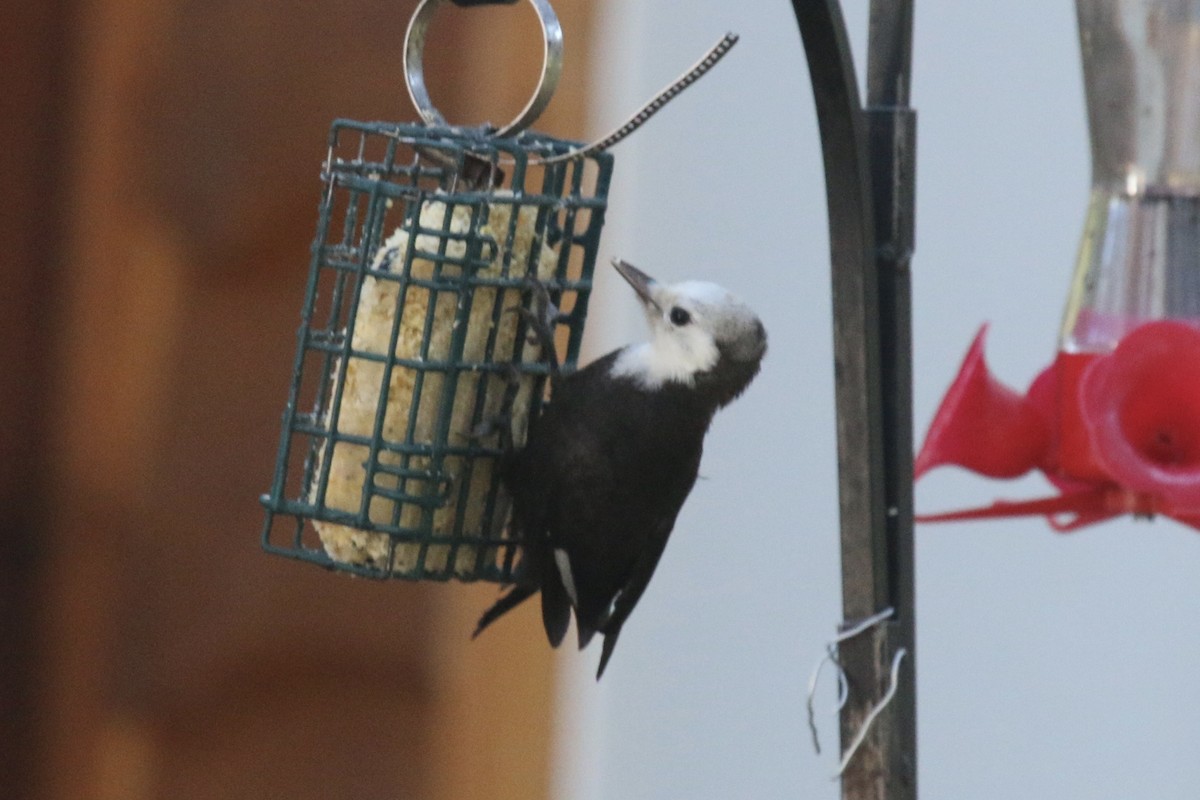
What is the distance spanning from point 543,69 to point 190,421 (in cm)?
144

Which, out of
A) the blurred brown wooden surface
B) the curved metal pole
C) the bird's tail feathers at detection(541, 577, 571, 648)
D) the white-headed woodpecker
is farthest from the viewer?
the blurred brown wooden surface

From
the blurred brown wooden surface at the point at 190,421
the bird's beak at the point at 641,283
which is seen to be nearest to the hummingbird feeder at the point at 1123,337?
the bird's beak at the point at 641,283

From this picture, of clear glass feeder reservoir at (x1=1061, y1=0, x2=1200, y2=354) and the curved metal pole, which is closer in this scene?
the curved metal pole

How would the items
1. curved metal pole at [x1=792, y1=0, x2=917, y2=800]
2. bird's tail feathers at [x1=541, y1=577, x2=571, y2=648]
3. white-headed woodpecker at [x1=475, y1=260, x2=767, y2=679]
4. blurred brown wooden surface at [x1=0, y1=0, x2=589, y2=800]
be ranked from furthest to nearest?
1. blurred brown wooden surface at [x1=0, y1=0, x2=589, y2=800]
2. bird's tail feathers at [x1=541, y1=577, x2=571, y2=648]
3. white-headed woodpecker at [x1=475, y1=260, x2=767, y2=679]
4. curved metal pole at [x1=792, y1=0, x2=917, y2=800]

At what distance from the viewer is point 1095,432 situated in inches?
62.5

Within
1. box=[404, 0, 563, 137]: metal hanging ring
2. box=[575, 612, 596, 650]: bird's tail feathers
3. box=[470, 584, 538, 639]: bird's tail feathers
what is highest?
box=[404, 0, 563, 137]: metal hanging ring

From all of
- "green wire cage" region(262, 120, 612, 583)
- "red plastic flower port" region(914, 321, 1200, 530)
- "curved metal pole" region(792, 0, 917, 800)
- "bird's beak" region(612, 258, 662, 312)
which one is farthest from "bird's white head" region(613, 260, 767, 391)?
"curved metal pole" region(792, 0, 917, 800)

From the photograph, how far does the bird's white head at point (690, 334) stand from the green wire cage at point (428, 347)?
0.25 m

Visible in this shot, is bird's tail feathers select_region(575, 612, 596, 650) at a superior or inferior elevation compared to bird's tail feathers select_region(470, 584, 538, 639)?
inferior

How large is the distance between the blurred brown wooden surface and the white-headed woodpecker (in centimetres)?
98

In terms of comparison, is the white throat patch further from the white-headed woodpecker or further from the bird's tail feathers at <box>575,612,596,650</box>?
the bird's tail feathers at <box>575,612,596,650</box>

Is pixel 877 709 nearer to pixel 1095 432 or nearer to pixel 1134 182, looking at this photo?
pixel 1095 432

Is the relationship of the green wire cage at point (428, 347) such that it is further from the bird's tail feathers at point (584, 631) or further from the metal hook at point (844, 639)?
the metal hook at point (844, 639)

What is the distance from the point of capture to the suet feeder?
195 cm
